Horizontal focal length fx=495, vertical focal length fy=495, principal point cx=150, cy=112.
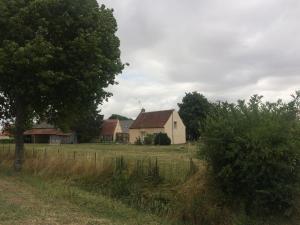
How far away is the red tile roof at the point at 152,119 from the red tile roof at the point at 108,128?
1129 centimetres

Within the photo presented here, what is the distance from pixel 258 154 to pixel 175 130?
64.0m

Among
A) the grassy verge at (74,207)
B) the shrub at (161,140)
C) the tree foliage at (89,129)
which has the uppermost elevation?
the tree foliage at (89,129)

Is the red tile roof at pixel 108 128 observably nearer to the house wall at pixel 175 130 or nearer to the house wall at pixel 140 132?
the house wall at pixel 140 132

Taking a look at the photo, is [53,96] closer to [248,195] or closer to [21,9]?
[21,9]

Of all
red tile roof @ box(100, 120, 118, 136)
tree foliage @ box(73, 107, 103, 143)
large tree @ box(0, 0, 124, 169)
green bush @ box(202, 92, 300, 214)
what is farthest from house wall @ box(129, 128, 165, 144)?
green bush @ box(202, 92, 300, 214)

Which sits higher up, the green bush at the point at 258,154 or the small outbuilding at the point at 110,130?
the small outbuilding at the point at 110,130

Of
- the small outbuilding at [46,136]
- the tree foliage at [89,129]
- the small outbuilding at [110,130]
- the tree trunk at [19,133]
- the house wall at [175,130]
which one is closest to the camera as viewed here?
the tree trunk at [19,133]

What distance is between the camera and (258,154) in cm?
1197

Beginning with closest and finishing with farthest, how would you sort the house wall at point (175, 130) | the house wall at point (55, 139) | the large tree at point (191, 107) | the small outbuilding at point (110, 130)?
the house wall at point (175, 130), the house wall at point (55, 139), the large tree at point (191, 107), the small outbuilding at point (110, 130)

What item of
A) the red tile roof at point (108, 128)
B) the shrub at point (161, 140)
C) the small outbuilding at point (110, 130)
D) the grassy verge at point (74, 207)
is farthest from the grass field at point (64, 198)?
the red tile roof at point (108, 128)

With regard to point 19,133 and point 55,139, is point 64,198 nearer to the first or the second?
point 19,133

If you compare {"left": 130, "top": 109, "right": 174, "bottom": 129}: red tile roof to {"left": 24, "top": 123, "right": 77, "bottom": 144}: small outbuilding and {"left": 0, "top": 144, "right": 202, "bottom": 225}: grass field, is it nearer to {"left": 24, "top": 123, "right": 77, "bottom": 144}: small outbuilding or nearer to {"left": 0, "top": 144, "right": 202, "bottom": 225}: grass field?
{"left": 24, "top": 123, "right": 77, "bottom": 144}: small outbuilding

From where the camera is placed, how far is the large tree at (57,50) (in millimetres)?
21578

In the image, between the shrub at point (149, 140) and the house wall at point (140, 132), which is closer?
the shrub at point (149, 140)
